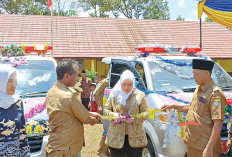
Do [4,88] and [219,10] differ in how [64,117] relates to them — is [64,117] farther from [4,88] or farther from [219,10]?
[219,10]

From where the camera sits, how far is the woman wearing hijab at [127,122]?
373 cm

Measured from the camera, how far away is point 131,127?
3.75 m

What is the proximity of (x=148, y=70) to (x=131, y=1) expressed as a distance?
2965 cm

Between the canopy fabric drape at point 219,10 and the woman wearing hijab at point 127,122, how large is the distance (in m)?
1.78

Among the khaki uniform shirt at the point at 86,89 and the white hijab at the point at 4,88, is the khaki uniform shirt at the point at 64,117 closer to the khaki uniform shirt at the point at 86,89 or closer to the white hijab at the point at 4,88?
the white hijab at the point at 4,88

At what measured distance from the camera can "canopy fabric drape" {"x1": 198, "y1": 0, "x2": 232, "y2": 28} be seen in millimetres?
4223

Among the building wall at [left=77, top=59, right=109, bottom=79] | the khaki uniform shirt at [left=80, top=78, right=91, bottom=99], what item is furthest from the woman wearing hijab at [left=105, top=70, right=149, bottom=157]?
the building wall at [left=77, top=59, right=109, bottom=79]

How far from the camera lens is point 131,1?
33250 millimetres

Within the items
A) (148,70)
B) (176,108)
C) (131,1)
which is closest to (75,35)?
(148,70)

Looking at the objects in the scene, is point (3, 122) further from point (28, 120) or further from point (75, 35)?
point (75, 35)

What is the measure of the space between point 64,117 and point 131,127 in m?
1.04

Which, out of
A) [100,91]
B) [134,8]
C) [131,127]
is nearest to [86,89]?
[100,91]

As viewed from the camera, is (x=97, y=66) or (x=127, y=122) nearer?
(x=127, y=122)

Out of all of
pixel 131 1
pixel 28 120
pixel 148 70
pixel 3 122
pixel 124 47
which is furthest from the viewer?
pixel 131 1
